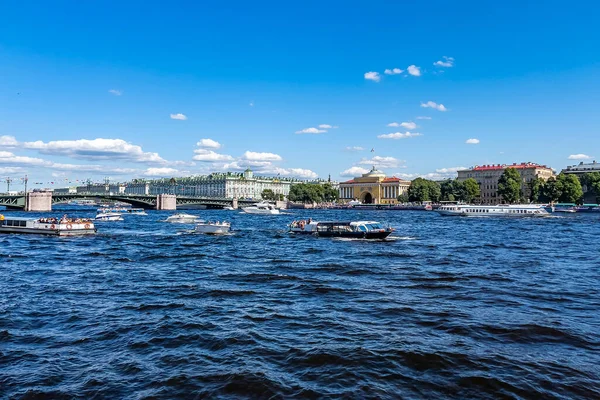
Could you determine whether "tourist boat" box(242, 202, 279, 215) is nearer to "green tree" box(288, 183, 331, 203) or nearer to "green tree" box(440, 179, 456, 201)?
"green tree" box(288, 183, 331, 203)

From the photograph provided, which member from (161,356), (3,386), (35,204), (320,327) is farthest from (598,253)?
(35,204)

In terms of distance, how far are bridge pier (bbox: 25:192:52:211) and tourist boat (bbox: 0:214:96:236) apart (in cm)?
7153

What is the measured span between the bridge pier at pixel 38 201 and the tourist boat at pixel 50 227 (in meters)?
71.5

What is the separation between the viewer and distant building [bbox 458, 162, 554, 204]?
543 feet

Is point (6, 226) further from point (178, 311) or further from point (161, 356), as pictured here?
point (161, 356)

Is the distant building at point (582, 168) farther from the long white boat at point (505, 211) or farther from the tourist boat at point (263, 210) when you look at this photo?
the tourist boat at point (263, 210)

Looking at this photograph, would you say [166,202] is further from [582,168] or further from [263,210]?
[582,168]

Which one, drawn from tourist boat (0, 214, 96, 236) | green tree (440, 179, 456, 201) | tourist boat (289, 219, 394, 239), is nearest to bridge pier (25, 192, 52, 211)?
tourist boat (0, 214, 96, 236)

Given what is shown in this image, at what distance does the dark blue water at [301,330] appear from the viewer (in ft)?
33.6

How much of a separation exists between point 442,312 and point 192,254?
70.4 feet

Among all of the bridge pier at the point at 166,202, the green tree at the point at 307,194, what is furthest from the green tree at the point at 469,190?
the bridge pier at the point at 166,202

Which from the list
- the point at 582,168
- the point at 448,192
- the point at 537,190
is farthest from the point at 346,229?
the point at 582,168

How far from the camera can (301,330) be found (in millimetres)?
14102

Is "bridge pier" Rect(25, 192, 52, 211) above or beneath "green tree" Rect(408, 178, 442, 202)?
beneath
